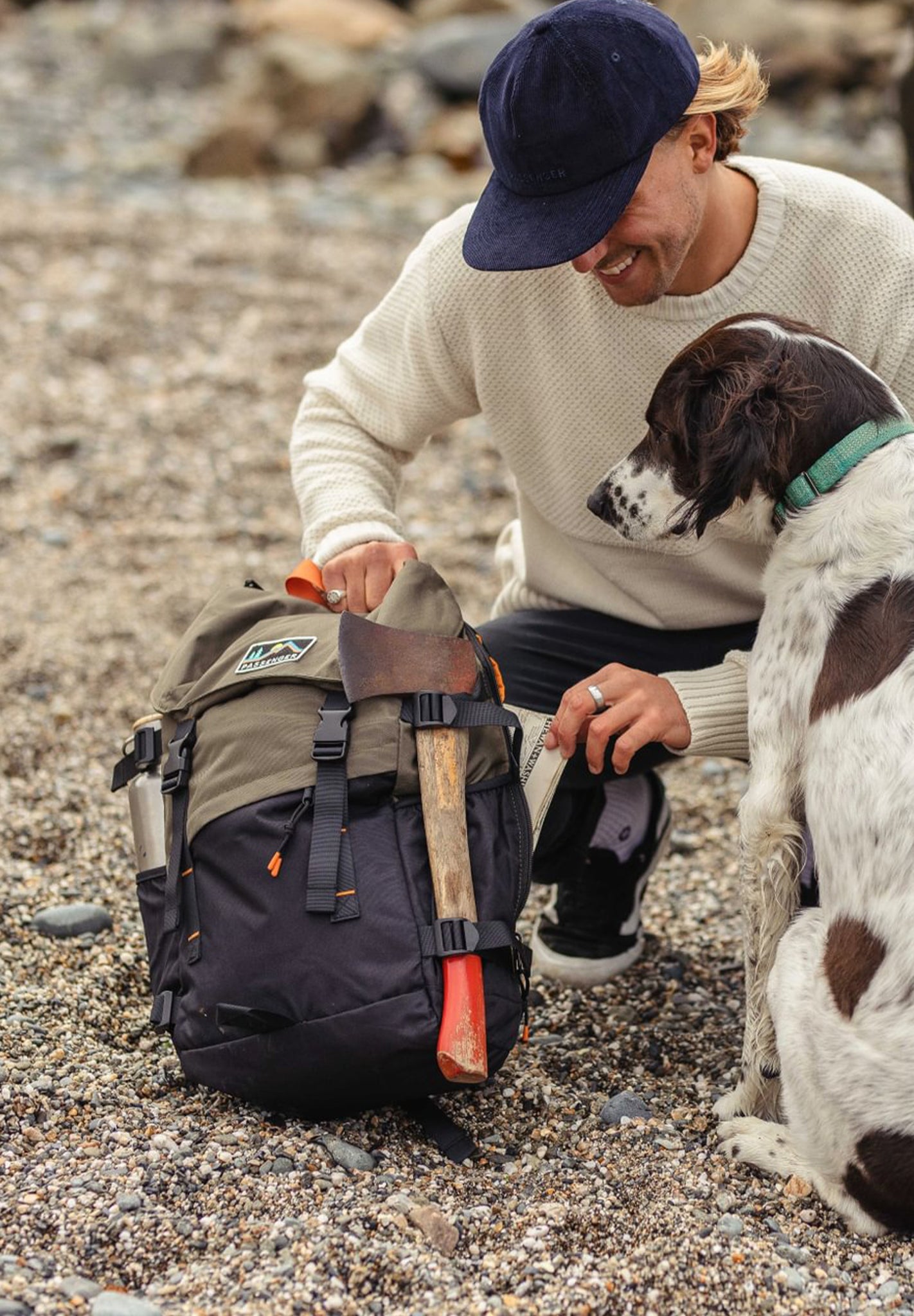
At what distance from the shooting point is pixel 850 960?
8.81 feet

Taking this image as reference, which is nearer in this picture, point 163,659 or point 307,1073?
point 307,1073

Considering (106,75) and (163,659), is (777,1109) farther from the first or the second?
(106,75)

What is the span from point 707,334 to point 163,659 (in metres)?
2.82

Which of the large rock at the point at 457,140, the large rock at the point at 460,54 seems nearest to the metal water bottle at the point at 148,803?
the large rock at the point at 457,140

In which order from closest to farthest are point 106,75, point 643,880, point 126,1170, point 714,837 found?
point 126,1170 < point 643,880 < point 714,837 < point 106,75

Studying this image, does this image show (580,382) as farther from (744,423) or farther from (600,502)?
(744,423)

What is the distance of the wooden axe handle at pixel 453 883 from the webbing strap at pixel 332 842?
0.51 feet

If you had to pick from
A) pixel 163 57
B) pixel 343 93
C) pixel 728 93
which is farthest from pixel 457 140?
pixel 728 93

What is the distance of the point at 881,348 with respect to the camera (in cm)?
334

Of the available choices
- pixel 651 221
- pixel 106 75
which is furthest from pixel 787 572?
pixel 106 75

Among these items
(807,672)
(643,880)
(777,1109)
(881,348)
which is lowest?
(643,880)

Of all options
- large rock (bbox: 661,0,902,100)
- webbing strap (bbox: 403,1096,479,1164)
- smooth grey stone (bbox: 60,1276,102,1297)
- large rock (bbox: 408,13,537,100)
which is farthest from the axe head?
large rock (bbox: 661,0,902,100)

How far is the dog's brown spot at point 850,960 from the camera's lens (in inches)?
104

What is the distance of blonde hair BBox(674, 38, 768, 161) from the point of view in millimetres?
3082
